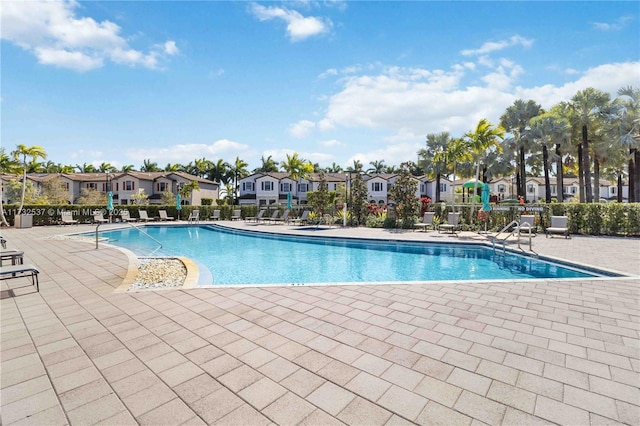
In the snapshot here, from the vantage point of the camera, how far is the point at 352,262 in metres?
10.1

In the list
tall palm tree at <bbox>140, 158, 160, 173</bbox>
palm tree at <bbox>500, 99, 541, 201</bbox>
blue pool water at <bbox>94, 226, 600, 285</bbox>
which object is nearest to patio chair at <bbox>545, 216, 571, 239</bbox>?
blue pool water at <bbox>94, 226, 600, 285</bbox>

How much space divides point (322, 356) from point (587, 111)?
30501 millimetres

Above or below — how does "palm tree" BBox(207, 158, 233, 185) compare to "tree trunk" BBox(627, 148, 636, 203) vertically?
above

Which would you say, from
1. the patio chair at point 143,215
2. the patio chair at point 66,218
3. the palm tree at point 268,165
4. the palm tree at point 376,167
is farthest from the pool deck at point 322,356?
the palm tree at point 376,167

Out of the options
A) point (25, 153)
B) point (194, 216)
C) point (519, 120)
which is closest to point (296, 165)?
point (194, 216)

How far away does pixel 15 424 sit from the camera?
6.95 feet

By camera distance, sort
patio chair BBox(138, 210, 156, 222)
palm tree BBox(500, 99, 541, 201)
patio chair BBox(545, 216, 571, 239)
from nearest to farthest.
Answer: patio chair BBox(545, 216, 571, 239) → patio chair BBox(138, 210, 156, 222) → palm tree BBox(500, 99, 541, 201)

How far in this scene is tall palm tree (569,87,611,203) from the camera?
23.2 metres

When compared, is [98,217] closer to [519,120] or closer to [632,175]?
[519,120]

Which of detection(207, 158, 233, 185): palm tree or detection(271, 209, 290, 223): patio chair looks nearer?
detection(271, 209, 290, 223): patio chair

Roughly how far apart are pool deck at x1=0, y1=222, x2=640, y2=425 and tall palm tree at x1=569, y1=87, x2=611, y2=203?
77.3 feet

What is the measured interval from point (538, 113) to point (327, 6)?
29.8 metres

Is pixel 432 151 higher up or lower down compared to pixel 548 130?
higher up

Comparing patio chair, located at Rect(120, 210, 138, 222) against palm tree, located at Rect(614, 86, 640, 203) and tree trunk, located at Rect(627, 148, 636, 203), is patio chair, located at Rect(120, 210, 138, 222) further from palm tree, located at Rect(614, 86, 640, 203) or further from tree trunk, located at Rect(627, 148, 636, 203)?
tree trunk, located at Rect(627, 148, 636, 203)
